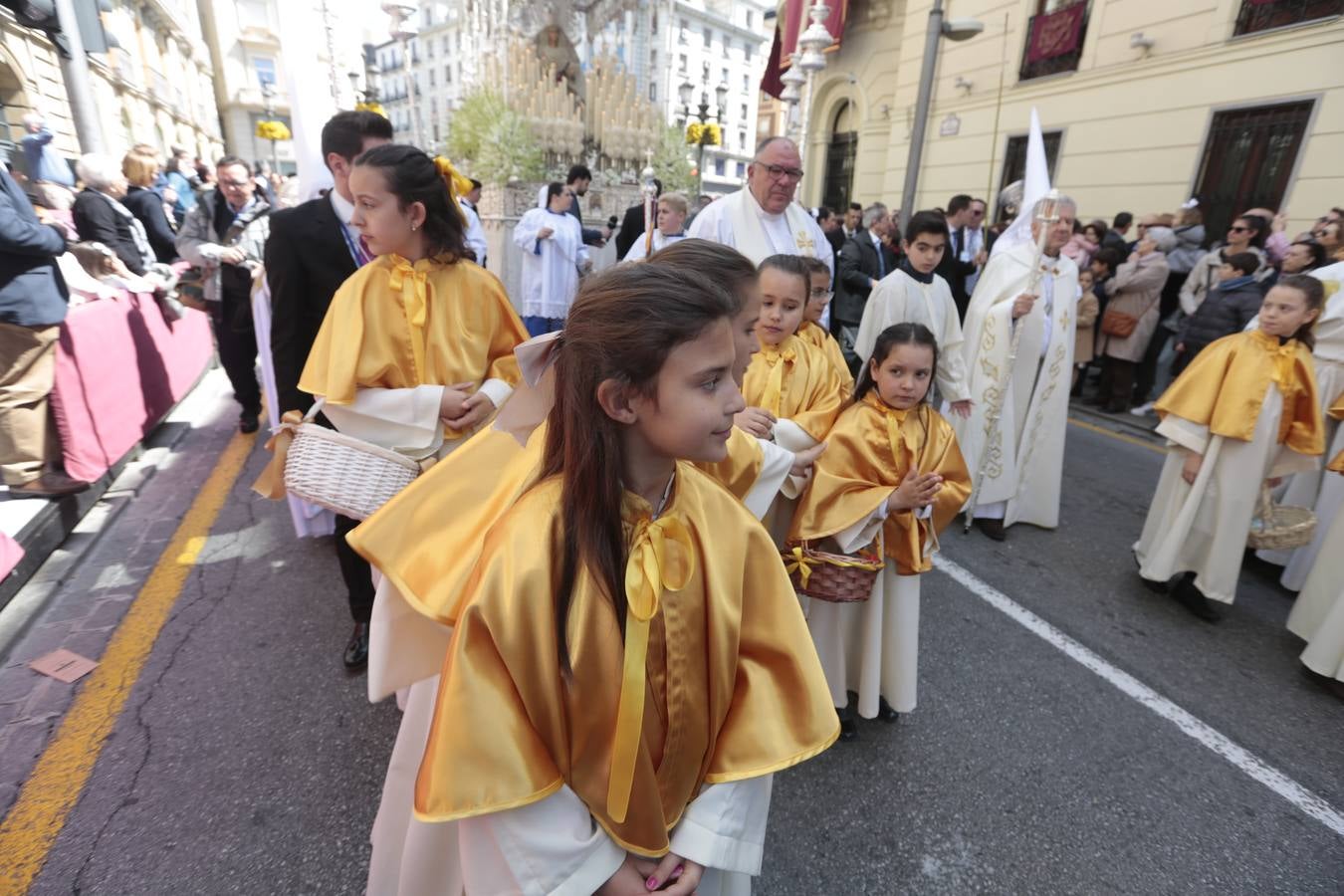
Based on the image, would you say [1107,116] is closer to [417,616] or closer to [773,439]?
[773,439]

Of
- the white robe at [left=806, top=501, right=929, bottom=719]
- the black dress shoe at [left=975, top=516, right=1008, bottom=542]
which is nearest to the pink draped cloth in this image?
the white robe at [left=806, top=501, right=929, bottom=719]

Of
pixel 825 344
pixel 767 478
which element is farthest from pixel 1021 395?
pixel 767 478

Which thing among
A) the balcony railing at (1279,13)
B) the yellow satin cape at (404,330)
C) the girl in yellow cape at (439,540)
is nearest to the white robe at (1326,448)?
the girl in yellow cape at (439,540)

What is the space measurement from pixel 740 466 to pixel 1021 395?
12.6 feet

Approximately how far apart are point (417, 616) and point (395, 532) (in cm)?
20

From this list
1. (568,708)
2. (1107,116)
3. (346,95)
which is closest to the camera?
(568,708)

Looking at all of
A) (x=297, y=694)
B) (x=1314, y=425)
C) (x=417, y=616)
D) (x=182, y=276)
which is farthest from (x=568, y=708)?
(x=182, y=276)

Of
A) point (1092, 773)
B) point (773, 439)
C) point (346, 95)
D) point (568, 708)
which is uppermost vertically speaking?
point (346, 95)

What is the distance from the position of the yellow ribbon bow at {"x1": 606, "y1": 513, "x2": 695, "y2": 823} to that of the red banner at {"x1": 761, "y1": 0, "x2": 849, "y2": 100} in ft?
44.3

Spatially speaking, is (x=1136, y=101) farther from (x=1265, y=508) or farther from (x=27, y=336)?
(x=27, y=336)

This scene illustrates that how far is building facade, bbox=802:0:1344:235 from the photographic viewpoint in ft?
27.5

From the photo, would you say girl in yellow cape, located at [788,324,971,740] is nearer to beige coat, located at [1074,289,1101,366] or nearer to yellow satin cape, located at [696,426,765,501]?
yellow satin cape, located at [696,426,765,501]

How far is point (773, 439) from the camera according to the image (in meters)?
2.39

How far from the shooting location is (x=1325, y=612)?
3.18m
